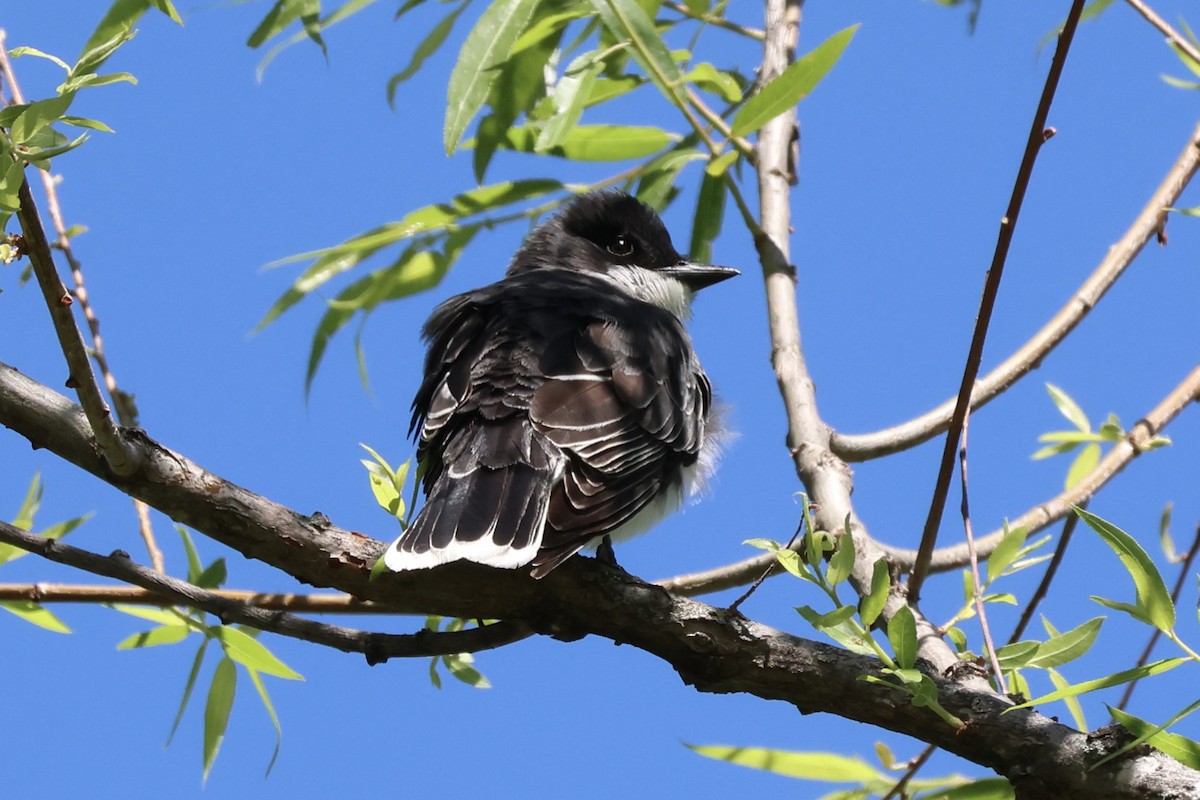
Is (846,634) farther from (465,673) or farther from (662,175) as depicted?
(662,175)

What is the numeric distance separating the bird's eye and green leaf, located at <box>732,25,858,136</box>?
6.56ft

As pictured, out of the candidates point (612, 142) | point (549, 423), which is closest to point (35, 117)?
point (549, 423)

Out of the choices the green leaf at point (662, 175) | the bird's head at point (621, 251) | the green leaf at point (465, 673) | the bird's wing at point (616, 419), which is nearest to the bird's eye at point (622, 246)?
the bird's head at point (621, 251)

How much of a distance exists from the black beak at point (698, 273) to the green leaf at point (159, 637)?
2.79m

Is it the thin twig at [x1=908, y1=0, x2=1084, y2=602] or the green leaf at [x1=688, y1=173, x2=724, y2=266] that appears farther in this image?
the green leaf at [x1=688, y1=173, x2=724, y2=266]

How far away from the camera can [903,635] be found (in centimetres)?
257

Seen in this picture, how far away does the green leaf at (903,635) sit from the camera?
8.36ft

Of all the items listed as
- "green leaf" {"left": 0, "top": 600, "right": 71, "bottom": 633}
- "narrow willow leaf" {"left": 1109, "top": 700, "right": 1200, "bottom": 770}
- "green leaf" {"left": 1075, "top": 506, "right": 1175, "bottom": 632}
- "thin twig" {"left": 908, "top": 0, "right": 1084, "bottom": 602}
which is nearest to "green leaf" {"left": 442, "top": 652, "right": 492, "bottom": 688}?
"green leaf" {"left": 0, "top": 600, "right": 71, "bottom": 633}

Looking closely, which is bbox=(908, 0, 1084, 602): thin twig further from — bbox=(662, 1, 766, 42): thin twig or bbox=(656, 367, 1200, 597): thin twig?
bbox=(662, 1, 766, 42): thin twig

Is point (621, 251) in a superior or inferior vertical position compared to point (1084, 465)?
superior

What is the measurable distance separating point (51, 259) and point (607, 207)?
3630 millimetres

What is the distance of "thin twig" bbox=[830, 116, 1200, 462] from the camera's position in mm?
4086

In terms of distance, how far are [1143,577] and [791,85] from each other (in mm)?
1797

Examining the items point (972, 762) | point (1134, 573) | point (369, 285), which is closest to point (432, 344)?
point (369, 285)
